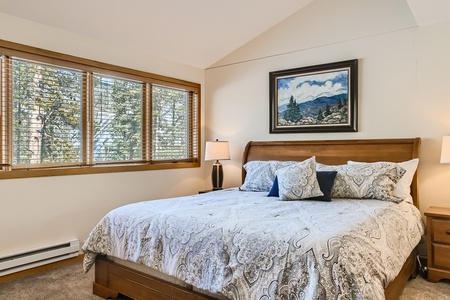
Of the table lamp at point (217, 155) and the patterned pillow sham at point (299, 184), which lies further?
the table lamp at point (217, 155)

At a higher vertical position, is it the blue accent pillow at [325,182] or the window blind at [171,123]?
the window blind at [171,123]

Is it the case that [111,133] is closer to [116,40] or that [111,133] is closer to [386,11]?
[116,40]

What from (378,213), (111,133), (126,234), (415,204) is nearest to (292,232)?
(378,213)

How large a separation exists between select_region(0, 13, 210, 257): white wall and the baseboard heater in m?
0.07

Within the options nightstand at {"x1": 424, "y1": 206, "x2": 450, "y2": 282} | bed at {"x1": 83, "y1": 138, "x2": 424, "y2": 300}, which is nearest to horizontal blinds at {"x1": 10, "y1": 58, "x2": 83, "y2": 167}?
bed at {"x1": 83, "y1": 138, "x2": 424, "y2": 300}

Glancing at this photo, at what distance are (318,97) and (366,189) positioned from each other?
1.37 metres

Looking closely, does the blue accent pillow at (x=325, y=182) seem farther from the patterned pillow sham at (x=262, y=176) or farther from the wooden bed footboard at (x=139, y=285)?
the wooden bed footboard at (x=139, y=285)

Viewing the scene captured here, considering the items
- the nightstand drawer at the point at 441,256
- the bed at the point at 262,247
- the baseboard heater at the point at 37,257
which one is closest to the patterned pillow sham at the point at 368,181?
the bed at the point at 262,247

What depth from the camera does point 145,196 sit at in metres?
4.16

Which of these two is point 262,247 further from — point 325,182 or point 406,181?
point 406,181

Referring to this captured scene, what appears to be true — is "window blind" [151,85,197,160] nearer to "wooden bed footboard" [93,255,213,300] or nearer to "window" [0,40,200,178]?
"window" [0,40,200,178]

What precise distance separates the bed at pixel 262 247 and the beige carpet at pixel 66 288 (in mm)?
145

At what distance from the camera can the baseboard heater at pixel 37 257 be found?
290 centimetres

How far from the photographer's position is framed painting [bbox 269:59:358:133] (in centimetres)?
366
